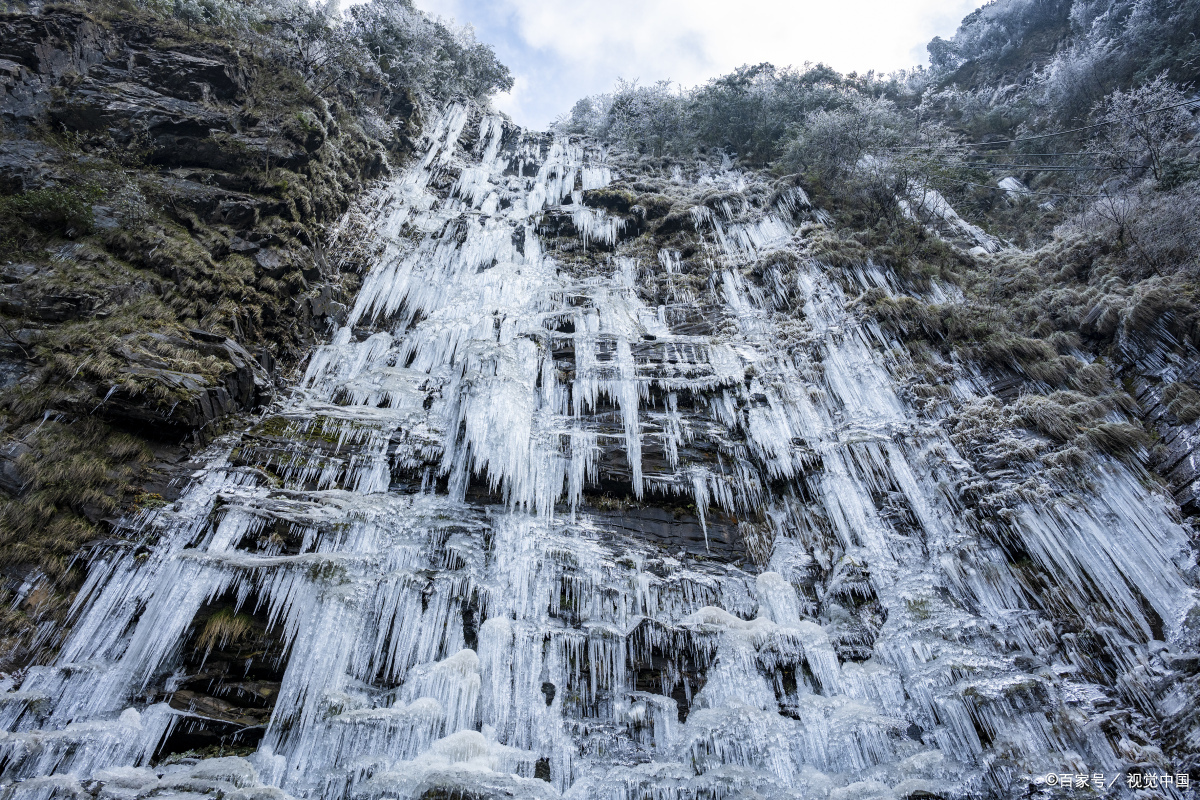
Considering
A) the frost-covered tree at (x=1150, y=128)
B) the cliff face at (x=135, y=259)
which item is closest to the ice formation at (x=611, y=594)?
the cliff face at (x=135, y=259)

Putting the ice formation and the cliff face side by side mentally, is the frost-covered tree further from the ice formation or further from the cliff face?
the cliff face

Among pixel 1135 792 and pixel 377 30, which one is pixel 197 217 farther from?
pixel 1135 792

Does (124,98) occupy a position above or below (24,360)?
above

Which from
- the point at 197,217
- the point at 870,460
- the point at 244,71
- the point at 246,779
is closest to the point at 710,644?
the point at 870,460

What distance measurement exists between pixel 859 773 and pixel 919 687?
4.66 feet

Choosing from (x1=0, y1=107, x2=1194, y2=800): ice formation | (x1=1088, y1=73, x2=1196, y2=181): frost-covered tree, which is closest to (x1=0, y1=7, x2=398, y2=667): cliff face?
(x1=0, y1=107, x2=1194, y2=800): ice formation

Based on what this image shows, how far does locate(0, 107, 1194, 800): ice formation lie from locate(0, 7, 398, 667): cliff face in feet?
2.48

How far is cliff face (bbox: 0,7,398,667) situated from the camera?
7664 millimetres

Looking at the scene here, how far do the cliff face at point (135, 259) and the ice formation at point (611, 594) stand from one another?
2.48ft

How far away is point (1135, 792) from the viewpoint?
5.83 m

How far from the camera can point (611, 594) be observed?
8570mm

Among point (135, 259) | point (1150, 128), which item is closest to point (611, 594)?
point (135, 259)

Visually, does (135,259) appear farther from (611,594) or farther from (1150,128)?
(1150,128)

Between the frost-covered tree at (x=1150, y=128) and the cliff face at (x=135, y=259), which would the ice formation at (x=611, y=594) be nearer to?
the cliff face at (x=135, y=259)
